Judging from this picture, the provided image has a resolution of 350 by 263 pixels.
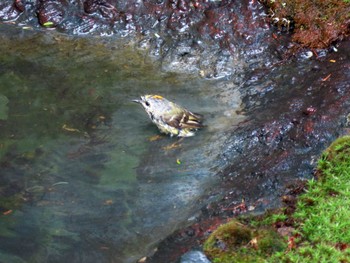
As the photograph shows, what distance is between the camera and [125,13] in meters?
11.1

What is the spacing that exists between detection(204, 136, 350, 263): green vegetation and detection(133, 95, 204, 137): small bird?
7.57 feet

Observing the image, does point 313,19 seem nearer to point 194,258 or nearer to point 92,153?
point 92,153

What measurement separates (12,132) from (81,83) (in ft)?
5.17

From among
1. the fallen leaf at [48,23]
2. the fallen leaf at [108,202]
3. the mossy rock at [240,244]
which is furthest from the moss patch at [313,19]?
the mossy rock at [240,244]

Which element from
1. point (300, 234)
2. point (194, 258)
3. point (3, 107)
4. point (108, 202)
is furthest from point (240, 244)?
point (3, 107)

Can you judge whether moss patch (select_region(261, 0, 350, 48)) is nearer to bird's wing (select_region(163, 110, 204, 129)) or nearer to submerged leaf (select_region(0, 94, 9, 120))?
bird's wing (select_region(163, 110, 204, 129))

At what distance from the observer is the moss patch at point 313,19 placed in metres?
9.85

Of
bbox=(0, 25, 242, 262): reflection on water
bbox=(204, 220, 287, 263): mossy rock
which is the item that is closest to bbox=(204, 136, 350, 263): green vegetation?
bbox=(204, 220, 287, 263): mossy rock

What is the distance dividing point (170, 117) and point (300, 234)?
2870 mm

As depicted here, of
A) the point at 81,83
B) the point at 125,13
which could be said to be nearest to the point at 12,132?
the point at 81,83

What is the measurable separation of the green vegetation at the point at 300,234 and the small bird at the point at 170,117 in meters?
2.31

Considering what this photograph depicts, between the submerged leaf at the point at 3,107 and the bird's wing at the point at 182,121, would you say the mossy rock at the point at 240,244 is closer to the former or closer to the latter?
the bird's wing at the point at 182,121

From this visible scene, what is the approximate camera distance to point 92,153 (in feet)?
26.1

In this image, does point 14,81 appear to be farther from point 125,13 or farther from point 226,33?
point 226,33
